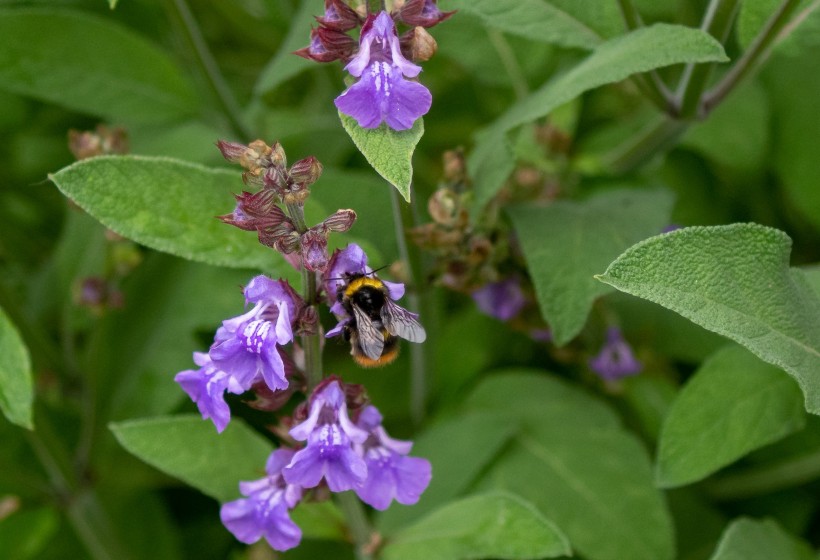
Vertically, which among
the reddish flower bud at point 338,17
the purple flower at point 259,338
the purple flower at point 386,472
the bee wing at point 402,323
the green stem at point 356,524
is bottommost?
the green stem at point 356,524

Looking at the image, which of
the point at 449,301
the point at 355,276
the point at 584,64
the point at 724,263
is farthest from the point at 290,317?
the point at 449,301

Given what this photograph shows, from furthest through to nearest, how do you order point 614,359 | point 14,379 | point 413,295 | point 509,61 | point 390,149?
point 509,61 → point 614,359 → point 413,295 → point 14,379 → point 390,149

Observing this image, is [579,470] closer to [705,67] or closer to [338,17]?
[705,67]

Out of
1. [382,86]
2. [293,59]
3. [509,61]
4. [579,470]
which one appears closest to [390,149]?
[382,86]

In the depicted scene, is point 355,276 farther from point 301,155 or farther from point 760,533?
point 301,155

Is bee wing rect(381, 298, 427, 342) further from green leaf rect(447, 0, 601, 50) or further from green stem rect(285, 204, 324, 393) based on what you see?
green leaf rect(447, 0, 601, 50)

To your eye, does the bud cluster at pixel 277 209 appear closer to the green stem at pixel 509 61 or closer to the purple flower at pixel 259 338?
the purple flower at pixel 259 338

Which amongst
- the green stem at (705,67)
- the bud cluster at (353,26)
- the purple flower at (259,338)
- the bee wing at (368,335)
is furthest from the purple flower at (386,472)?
the green stem at (705,67)
